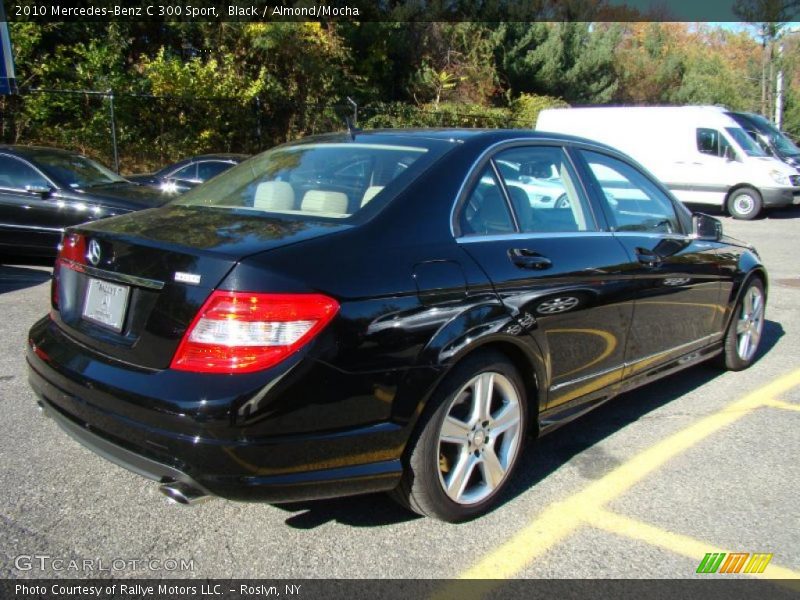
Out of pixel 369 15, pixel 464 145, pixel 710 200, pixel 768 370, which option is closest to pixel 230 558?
pixel 464 145

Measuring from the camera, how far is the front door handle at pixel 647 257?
12.5 ft

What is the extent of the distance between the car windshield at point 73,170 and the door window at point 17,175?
0.13m

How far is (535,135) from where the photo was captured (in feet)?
11.7

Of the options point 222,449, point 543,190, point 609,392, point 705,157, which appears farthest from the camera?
point 705,157

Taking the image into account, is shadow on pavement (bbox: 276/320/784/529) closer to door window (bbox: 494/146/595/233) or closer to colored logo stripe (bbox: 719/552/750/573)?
colored logo stripe (bbox: 719/552/750/573)

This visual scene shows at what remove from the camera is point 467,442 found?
2.90 meters

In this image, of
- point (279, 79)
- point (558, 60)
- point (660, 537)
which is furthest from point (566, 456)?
point (558, 60)

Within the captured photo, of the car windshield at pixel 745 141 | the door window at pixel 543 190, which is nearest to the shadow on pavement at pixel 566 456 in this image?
the door window at pixel 543 190

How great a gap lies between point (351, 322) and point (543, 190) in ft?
5.35

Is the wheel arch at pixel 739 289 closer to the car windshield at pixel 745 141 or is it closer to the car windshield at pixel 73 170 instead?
the car windshield at pixel 73 170

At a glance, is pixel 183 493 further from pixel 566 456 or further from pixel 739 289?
pixel 739 289

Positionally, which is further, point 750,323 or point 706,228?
point 750,323

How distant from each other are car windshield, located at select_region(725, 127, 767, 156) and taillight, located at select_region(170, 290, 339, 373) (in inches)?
614

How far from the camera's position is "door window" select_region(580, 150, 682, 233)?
152 inches
